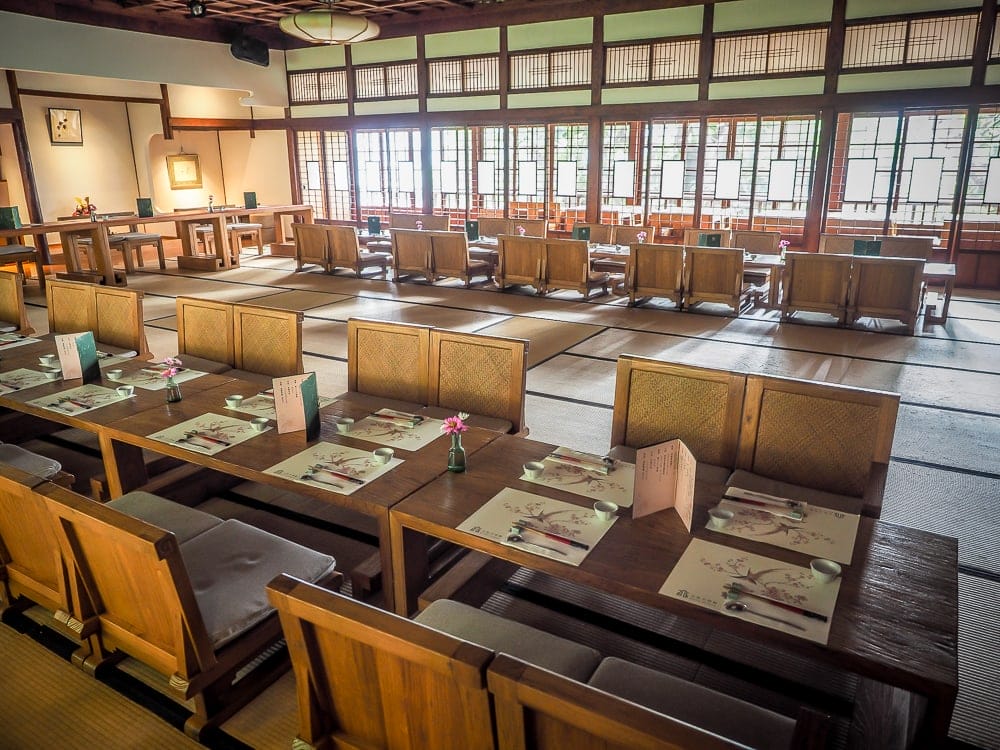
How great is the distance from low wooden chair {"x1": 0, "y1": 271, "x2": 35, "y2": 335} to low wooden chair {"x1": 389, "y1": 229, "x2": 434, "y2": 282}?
4.55 metres

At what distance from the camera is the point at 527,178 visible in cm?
1048

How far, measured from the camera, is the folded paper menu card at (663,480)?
1.83 m

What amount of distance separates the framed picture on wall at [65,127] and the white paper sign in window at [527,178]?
713 centimetres

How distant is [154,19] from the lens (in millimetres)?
10195

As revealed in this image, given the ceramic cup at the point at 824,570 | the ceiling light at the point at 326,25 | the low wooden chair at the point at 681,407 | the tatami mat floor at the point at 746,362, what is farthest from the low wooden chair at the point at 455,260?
the ceramic cup at the point at 824,570

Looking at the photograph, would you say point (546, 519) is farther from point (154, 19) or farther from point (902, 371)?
point (154, 19)

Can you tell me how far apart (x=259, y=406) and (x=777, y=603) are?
6.46 feet

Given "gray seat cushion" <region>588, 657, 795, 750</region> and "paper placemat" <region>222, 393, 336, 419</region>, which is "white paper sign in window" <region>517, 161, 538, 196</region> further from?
"gray seat cushion" <region>588, 657, 795, 750</region>

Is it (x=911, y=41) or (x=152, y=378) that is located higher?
(x=911, y=41)

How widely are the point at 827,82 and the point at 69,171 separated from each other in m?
11.1

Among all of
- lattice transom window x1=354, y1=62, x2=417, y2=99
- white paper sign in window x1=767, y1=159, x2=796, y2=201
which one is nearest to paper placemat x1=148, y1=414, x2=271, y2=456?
white paper sign in window x1=767, y1=159, x2=796, y2=201

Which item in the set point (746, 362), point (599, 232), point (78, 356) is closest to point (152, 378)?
point (78, 356)

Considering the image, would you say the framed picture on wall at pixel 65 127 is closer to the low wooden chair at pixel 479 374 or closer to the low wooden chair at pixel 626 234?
the low wooden chair at pixel 626 234

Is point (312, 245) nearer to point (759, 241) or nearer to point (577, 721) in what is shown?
point (759, 241)
